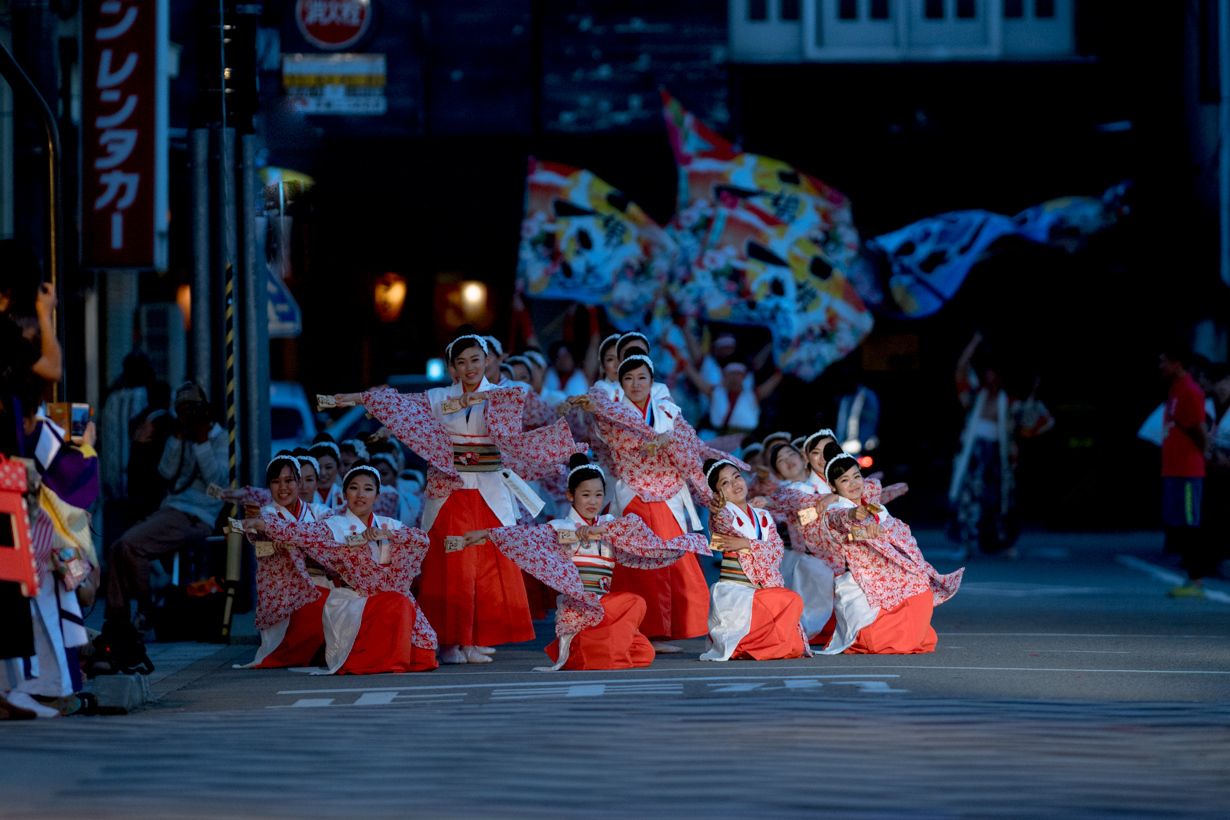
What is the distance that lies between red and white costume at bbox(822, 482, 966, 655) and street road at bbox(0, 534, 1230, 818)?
0.71 ft

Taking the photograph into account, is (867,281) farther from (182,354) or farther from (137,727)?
(137,727)

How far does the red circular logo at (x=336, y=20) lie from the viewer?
21750 mm

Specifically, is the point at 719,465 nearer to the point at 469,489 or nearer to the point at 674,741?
the point at 469,489

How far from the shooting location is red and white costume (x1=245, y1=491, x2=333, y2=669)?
31.3 ft

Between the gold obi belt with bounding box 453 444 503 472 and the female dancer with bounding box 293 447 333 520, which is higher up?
the gold obi belt with bounding box 453 444 503 472

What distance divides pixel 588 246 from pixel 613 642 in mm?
11611

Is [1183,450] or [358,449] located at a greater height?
[358,449]

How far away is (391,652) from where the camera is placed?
30.1ft

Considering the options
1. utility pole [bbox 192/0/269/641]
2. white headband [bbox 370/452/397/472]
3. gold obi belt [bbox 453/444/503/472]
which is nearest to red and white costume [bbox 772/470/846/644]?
gold obi belt [bbox 453/444/503/472]

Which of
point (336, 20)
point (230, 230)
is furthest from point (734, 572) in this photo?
point (336, 20)

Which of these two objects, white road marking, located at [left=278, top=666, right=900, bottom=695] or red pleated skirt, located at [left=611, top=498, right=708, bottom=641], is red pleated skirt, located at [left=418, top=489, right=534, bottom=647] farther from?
white road marking, located at [left=278, top=666, right=900, bottom=695]

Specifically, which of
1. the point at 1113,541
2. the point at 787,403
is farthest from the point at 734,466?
the point at 787,403

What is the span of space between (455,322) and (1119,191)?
827 cm

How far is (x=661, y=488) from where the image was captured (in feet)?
33.4
